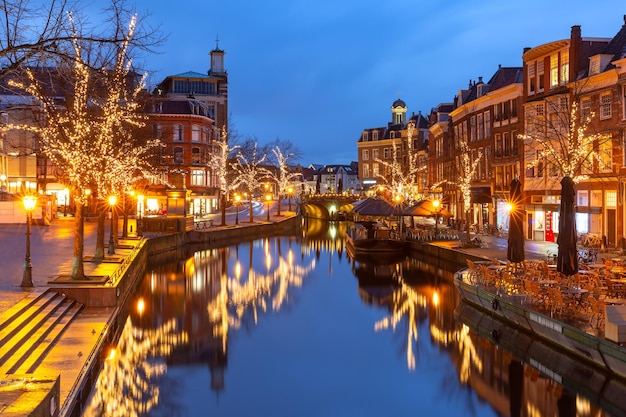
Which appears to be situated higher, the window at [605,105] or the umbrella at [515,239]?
the window at [605,105]

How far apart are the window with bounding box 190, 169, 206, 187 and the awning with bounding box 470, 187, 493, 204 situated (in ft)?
118

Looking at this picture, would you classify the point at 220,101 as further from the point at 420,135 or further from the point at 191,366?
the point at 191,366

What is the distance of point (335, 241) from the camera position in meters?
66.7

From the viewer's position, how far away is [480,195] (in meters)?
54.4

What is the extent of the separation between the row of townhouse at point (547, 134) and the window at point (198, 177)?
1204 inches

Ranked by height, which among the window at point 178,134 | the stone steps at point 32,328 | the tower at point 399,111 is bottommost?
the stone steps at point 32,328

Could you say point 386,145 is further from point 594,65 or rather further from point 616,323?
point 616,323

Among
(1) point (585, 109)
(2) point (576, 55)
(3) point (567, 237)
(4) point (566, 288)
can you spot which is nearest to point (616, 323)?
(4) point (566, 288)

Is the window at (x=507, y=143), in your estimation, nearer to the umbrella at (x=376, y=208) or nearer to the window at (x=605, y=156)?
the umbrella at (x=376, y=208)

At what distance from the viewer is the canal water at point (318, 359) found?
15.5 m

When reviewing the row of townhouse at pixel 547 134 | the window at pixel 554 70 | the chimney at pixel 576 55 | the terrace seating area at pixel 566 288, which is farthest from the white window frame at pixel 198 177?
the terrace seating area at pixel 566 288

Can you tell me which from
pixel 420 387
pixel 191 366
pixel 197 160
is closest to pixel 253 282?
pixel 191 366

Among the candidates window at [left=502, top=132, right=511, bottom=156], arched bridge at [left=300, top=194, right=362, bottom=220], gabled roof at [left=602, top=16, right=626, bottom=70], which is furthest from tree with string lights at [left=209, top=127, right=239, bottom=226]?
gabled roof at [left=602, top=16, right=626, bottom=70]

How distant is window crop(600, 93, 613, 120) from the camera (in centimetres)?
3759
